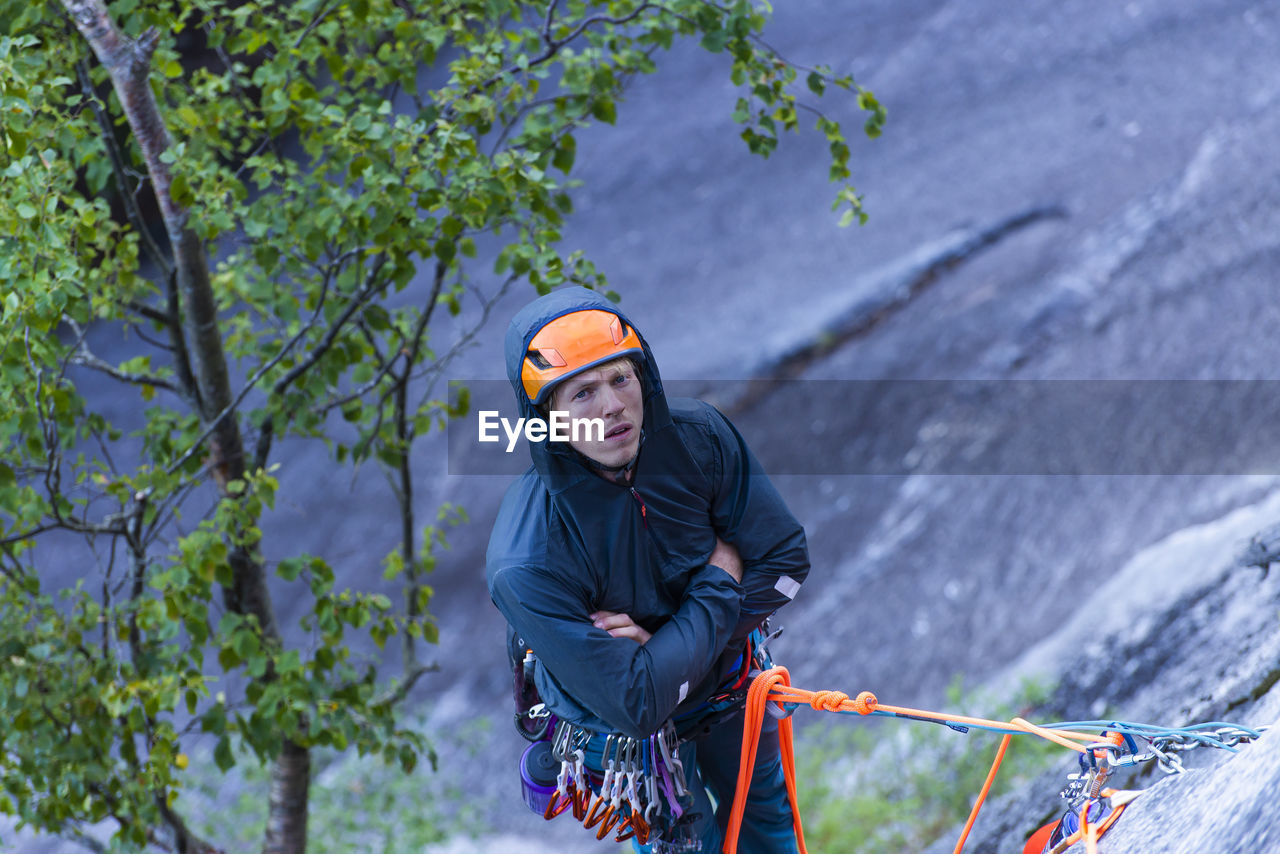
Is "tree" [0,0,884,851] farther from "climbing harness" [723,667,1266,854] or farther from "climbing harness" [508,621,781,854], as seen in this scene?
"climbing harness" [723,667,1266,854]

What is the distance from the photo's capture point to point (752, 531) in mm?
1959

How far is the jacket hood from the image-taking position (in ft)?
5.82

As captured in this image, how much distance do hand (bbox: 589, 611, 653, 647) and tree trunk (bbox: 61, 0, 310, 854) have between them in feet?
4.50

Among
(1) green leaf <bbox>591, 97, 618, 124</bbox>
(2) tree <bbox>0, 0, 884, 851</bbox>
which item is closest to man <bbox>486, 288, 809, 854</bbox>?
(2) tree <bbox>0, 0, 884, 851</bbox>

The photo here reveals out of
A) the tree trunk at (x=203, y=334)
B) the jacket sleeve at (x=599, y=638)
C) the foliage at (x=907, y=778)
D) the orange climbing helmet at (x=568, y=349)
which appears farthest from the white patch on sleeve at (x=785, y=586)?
the foliage at (x=907, y=778)

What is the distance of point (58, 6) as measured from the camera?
276 centimetres

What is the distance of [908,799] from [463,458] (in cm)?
446

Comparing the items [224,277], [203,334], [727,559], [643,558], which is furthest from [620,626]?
[224,277]

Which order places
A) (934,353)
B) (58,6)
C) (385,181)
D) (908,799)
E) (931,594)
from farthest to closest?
(934,353)
(931,594)
(908,799)
(58,6)
(385,181)

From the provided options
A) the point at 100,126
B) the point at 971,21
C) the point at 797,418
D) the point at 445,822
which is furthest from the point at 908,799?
the point at 971,21

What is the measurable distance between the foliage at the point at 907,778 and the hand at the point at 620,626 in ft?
10.1

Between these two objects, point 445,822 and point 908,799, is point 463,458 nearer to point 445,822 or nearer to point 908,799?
point 445,822

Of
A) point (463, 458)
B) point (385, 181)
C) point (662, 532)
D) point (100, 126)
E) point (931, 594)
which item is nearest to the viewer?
point (662, 532)

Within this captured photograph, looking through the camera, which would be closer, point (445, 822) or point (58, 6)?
point (58, 6)
